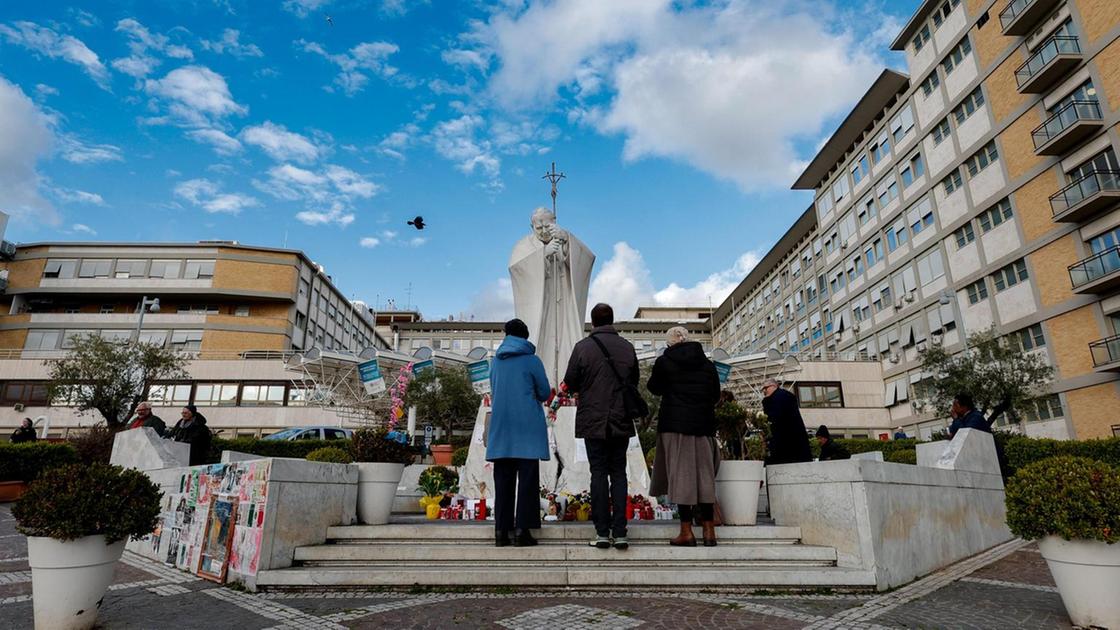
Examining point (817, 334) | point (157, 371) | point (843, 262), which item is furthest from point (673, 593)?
point (817, 334)

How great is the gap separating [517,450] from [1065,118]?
30.7 meters

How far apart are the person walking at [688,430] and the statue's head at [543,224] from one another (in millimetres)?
5377

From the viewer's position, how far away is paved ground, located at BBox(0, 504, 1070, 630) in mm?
3846

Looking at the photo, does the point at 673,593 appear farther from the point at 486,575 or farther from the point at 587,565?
the point at 486,575

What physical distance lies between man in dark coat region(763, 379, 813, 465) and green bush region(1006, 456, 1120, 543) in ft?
8.64

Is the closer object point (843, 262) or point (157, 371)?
point (157, 371)

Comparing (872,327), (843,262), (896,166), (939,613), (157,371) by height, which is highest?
(896,166)

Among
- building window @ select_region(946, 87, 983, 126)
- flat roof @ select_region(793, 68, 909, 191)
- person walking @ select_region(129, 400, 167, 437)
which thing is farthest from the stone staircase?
flat roof @ select_region(793, 68, 909, 191)

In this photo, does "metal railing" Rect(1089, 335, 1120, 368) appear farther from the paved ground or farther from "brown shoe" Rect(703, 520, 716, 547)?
"brown shoe" Rect(703, 520, 716, 547)

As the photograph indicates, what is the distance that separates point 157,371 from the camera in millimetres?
29281

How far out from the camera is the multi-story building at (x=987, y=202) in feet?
78.5

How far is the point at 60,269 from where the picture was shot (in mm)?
50125

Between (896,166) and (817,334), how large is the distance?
53.3 ft

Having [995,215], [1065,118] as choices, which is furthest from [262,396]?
[1065,118]
